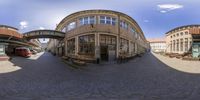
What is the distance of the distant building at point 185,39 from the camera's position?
23.4 m

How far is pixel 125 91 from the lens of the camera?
6.57 meters

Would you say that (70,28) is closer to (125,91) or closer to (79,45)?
(79,45)

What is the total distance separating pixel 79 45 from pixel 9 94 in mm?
16473

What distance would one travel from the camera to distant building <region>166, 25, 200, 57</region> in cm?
2344

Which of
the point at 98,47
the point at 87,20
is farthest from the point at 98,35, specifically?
the point at 87,20

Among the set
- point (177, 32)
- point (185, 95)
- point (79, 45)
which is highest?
point (177, 32)

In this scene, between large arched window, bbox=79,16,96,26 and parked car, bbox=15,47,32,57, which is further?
parked car, bbox=15,47,32,57

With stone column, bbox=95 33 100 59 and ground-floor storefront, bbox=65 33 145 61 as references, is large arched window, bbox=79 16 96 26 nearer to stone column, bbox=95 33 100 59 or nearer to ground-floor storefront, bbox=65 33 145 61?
ground-floor storefront, bbox=65 33 145 61

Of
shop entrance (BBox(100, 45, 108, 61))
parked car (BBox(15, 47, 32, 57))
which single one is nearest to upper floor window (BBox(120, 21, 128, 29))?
shop entrance (BBox(100, 45, 108, 61))

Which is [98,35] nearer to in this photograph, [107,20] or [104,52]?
[104,52]

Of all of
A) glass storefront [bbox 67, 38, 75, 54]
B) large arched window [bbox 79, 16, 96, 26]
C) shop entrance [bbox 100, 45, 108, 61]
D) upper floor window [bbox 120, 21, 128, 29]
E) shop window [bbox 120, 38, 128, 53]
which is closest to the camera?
shop entrance [bbox 100, 45, 108, 61]

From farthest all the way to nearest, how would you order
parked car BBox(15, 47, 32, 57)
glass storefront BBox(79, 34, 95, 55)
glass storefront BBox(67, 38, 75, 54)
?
parked car BBox(15, 47, 32, 57), glass storefront BBox(67, 38, 75, 54), glass storefront BBox(79, 34, 95, 55)

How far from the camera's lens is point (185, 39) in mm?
27156

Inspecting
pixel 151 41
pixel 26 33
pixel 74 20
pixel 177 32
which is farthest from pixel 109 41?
pixel 151 41
